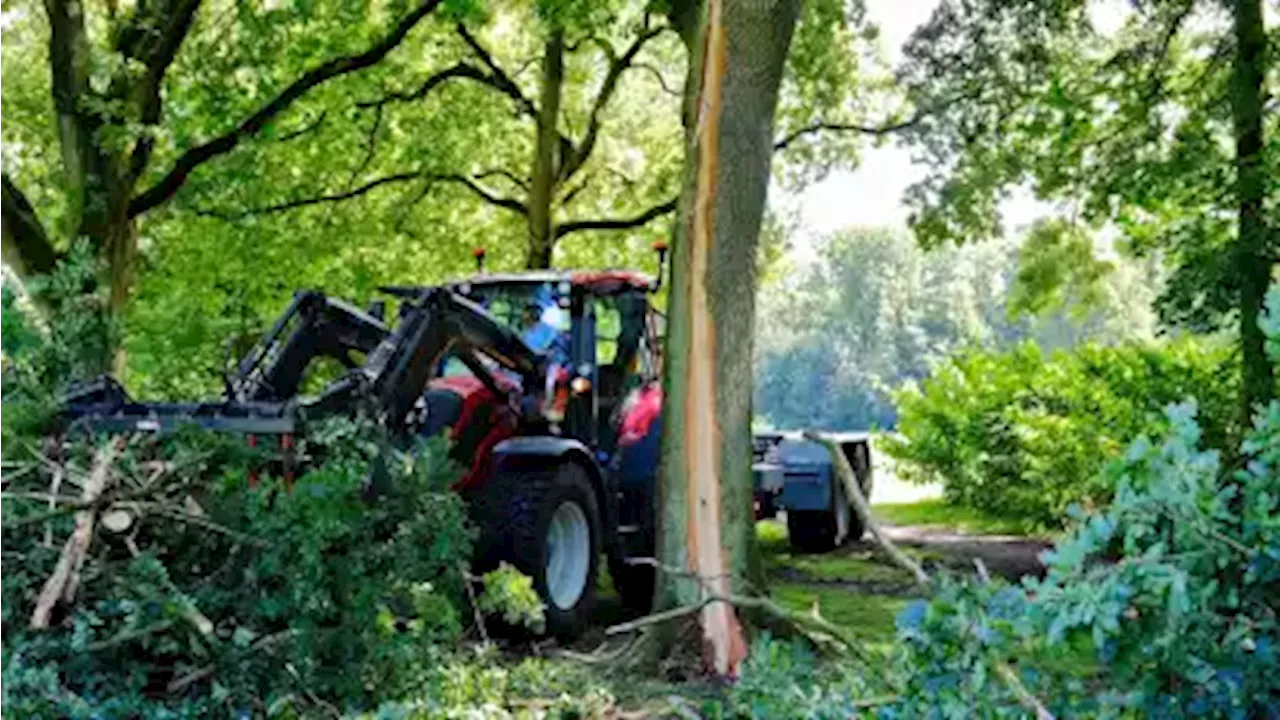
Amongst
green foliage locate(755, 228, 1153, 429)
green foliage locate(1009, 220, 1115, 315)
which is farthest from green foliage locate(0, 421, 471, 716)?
green foliage locate(755, 228, 1153, 429)

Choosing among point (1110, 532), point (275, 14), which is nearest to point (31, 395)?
point (1110, 532)

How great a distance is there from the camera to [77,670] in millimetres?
5289

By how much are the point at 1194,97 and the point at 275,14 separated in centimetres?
809

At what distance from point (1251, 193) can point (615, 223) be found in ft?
43.5

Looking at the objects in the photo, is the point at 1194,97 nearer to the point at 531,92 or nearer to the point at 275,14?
the point at 275,14

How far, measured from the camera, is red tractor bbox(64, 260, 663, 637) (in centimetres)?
741

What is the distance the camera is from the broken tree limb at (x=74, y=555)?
17.3ft

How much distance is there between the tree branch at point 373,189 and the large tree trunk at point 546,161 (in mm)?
892

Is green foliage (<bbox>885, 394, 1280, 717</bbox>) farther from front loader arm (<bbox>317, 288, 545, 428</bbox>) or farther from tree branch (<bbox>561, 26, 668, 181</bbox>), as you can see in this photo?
tree branch (<bbox>561, 26, 668, 181</bbox>)

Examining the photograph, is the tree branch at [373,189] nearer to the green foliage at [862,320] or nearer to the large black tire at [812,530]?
the large black tire at [812,530]

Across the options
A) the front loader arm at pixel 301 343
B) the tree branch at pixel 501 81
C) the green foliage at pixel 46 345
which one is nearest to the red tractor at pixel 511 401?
the front loader arm at pixel 301 343

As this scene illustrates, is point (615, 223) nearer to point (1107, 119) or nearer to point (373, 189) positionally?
point (373, 189)

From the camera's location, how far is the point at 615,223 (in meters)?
22.7

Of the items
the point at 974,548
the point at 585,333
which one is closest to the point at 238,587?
the point at 585,333
